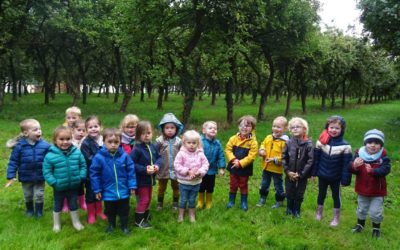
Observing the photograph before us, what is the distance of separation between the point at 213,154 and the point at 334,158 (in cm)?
217

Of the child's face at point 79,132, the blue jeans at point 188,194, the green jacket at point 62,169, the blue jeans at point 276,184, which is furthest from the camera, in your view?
the blue jeans at point 276,184

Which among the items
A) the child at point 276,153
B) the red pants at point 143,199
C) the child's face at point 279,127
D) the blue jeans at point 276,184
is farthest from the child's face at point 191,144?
the blue jeans at point 276,184

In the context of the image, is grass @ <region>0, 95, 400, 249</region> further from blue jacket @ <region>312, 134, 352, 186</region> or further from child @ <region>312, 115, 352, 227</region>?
blue jacket @ <region>312, 134, 352, 186</region>

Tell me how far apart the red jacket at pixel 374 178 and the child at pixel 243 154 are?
1864 mm

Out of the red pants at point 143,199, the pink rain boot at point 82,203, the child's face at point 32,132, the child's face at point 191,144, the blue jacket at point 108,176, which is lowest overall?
the pink rain boot at point 82,203

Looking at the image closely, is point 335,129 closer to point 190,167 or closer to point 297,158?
point 297,158

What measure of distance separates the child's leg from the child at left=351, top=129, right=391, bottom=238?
5500mm

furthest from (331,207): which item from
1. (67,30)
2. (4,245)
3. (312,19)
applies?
(67,30)

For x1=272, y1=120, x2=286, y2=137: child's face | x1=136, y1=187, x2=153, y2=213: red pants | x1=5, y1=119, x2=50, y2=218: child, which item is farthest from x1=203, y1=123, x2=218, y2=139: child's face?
x1=5, y1=119, x2=50, y2=218: child

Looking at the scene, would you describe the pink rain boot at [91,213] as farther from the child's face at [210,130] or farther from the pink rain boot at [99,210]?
the child's face at [210,130]

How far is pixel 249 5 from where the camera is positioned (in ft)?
48.7

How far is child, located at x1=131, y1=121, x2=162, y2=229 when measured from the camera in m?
6.34

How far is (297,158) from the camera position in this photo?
22.3 ft

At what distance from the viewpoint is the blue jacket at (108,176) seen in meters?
5.86
